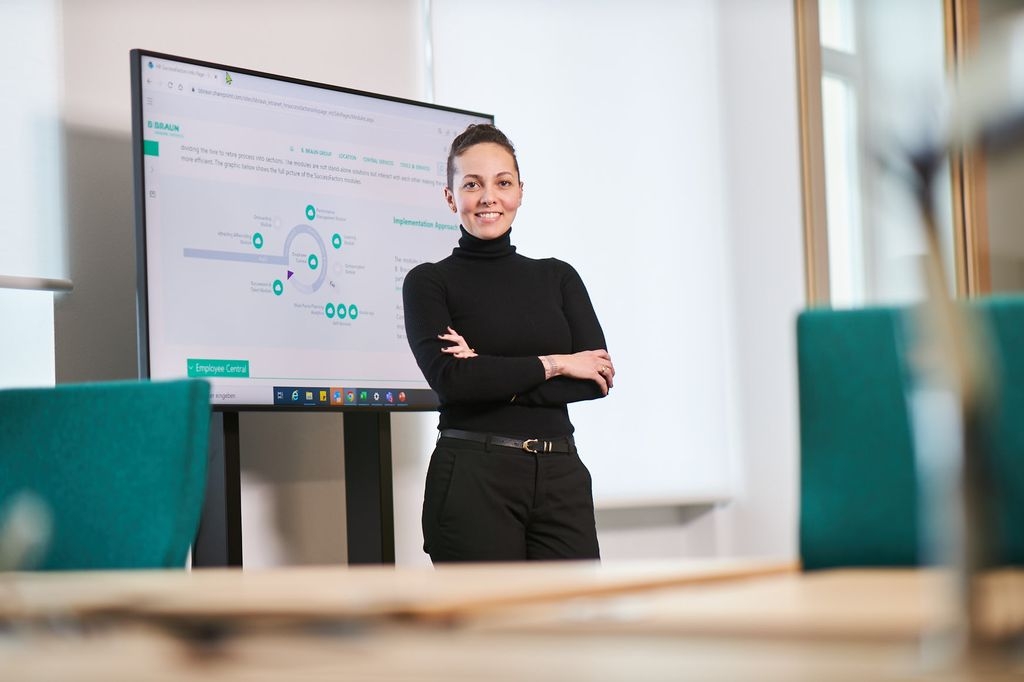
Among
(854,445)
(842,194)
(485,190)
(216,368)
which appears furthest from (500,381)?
(842,194)

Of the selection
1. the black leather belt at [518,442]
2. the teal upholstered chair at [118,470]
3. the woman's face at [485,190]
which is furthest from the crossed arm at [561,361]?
the teal upholstered chair at [118,470]

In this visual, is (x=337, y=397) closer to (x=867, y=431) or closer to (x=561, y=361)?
(x=561, y=361)

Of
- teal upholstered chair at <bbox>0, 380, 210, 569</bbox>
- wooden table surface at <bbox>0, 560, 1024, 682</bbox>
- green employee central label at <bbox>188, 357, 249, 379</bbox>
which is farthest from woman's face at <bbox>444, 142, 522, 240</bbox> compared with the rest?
wooden table surface at <bbox>0, 560, 1024, 682</bbox>

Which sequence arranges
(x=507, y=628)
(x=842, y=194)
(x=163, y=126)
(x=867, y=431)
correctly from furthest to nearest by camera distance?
(x=842, y=194)
(x=163, y=126)
(x=867, y=431)
(x=507, y=628)

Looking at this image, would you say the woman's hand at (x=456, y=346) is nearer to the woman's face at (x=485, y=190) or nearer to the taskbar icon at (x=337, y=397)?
the woman's face at (x=485, y=190)

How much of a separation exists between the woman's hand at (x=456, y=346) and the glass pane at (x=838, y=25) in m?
2.94

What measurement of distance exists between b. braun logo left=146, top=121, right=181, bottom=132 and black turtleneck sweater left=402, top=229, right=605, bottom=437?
0.79 m

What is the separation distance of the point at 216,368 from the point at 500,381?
2.87 ft

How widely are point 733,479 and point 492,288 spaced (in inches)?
97.8

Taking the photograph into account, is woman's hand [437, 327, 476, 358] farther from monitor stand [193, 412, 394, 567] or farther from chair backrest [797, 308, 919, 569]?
chair backrest [797, 308, 919, 569]

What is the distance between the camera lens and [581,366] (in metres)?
2.77

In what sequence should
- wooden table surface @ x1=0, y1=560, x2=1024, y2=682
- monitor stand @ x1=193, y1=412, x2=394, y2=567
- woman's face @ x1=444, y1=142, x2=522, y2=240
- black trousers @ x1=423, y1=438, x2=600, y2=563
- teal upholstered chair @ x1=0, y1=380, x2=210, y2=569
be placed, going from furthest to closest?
monitor stand @ x1=193, y1=412, x2=394, y2=567
woman's face @ x1=444, y1=142, x2=522, y2=240
black trousers @ x1=423, y1=438, x2=600, y2=563
teal upholstered chair @ x1=0, y1=380, x2=210, y2=569
wooden table surface @ x1=0, y1=560, x2=1024, y2=682

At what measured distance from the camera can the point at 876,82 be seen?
496 cm

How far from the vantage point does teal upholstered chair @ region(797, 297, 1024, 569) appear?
4.40 feet
